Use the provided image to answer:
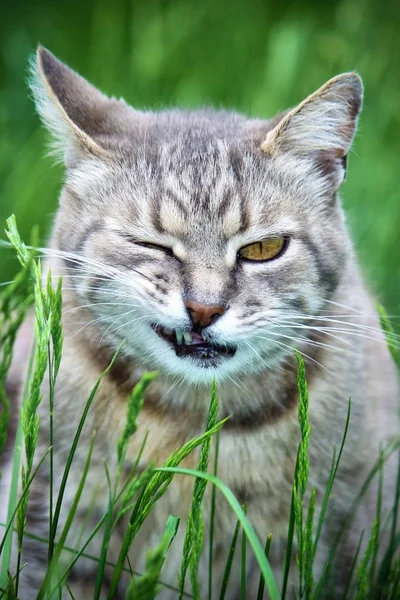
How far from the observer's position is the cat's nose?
170 cm

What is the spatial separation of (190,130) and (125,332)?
0.53 m

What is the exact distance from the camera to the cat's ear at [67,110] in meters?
1.90

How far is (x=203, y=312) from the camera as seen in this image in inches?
67.1

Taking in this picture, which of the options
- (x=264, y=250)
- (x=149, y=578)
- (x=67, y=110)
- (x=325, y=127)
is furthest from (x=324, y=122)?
(x=149, y=578)

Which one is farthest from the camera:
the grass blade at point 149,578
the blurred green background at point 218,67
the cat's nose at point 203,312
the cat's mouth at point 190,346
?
the blurred green background at point 218,67

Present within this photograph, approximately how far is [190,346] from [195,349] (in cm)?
1

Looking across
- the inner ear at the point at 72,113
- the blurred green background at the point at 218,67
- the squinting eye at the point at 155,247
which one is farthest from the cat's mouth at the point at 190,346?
the blurred green background at the point at 218,67

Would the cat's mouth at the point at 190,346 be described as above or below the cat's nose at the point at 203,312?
below

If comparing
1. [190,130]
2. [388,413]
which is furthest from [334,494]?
[190,130]

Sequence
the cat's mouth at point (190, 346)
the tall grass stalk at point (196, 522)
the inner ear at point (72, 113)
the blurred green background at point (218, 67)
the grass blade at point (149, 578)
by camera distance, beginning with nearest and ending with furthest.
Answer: the grass blade at point (149, 578) → the tall grass stalk at point (196, 522) → the cat's mouth at point (190, 346) → the inner ear at point (72, 113) → the blurred green background at point (218, 67)

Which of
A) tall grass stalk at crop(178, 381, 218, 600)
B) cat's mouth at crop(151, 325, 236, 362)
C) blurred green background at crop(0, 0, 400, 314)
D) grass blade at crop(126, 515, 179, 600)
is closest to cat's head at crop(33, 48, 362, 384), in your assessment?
cat's mouth at crop(151, 325, 236, 362)

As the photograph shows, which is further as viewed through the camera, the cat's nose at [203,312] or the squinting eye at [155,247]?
the squinting eye at [155,247]

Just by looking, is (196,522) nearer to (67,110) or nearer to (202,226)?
(202,226)

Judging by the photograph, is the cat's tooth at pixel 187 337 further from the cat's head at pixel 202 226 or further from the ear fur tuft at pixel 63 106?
the ear fur tuft at pixel 63 106
